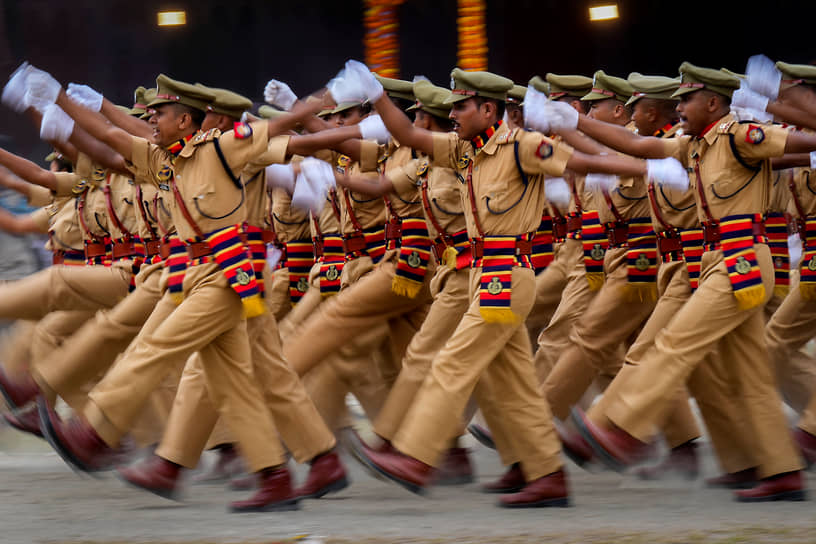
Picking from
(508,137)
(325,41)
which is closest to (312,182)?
(508,137)

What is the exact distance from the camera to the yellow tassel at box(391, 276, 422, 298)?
699 centimetres

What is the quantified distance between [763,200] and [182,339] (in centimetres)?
259

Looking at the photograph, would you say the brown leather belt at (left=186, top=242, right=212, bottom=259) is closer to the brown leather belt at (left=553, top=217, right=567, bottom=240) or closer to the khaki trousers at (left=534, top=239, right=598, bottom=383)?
the khaki trousers at (left=534, top=239, right=598, bottom=383)

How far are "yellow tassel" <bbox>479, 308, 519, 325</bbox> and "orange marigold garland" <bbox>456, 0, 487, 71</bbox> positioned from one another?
6.97 metres

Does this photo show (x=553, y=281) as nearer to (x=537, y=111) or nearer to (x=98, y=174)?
(x=537, y=111)

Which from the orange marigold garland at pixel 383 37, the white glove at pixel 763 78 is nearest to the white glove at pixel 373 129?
the white glove at pixel 763 78

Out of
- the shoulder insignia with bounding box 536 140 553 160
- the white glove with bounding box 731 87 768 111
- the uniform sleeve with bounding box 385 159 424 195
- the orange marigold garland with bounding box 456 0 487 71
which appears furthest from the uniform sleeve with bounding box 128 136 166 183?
the orange marigold garland with bounding box 456 0 487 71

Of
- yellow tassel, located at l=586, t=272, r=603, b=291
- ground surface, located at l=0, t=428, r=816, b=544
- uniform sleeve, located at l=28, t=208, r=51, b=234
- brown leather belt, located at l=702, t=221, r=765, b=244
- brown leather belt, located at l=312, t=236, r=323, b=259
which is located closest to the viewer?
ground surface, located at l=0, t=428, r=816, b=544

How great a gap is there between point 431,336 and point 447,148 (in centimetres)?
90

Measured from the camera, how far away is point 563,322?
25.6 feet

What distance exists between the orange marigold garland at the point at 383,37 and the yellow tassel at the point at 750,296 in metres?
7.22

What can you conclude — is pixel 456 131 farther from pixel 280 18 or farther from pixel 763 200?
pixel 280 18

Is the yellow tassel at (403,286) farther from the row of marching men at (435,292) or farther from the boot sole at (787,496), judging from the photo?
the boot sole at (787,496)

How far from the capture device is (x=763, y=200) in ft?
20.2
